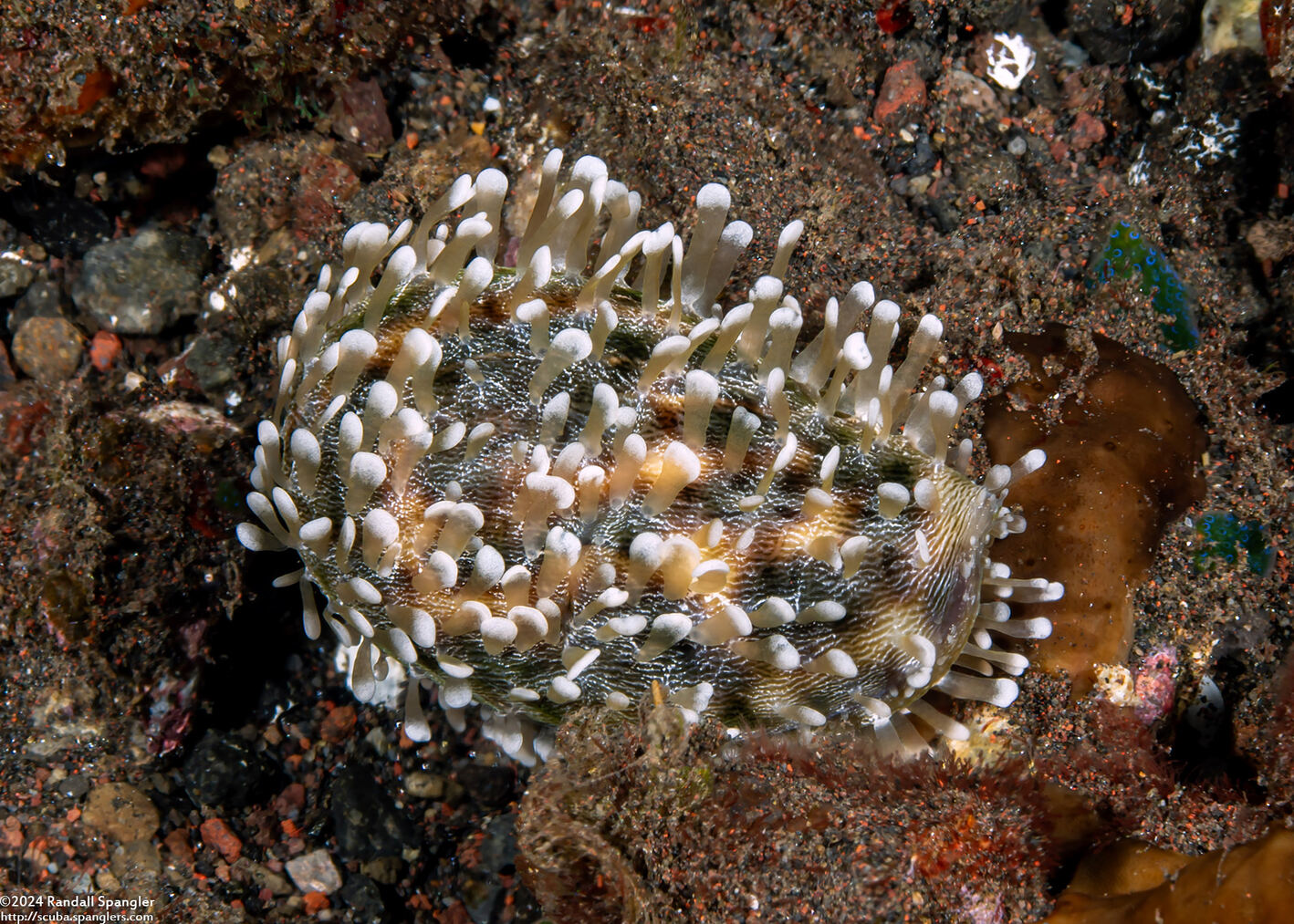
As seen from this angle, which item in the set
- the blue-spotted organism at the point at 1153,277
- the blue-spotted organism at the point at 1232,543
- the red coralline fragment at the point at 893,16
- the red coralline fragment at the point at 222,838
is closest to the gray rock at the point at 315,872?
the red coralline fragment at the point at 222,838

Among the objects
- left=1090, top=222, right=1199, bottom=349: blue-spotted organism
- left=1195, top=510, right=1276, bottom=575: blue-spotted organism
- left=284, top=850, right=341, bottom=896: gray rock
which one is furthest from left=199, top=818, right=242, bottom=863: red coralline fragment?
left=1090, top=222, right=1199, bottom=349: blue-spotted organism

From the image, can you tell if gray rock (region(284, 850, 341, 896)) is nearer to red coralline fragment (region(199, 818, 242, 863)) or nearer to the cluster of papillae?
red coralline fragment (region(199, 818, 242, 863))

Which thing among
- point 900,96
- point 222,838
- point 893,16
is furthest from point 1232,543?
point 222,838

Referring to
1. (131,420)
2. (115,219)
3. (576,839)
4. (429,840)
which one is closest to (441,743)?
(429,840)

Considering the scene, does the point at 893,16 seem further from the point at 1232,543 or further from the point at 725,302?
the point at 1232,543

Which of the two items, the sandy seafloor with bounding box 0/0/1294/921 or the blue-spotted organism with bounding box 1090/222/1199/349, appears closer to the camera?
the sandy seafloor with bounding box 0/0/1294/921

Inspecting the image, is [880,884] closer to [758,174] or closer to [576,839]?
[576,839]

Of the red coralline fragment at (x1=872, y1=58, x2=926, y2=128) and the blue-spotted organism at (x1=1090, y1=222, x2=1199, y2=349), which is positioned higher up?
the red coralline fragment at (x1=872, y1=58, x2=926, y2=128)

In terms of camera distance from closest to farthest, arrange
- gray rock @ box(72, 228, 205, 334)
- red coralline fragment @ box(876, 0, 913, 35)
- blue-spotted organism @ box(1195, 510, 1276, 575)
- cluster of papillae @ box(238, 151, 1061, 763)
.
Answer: cluster of papillae @ box(238, 151, 1061, 763)
blue-spotted organism @ box(1195, 510, 1276, 575)
red coralline fragment @ box(876, 0, 913, 35)
gray rock @ box(72, 228, 205, 334)
